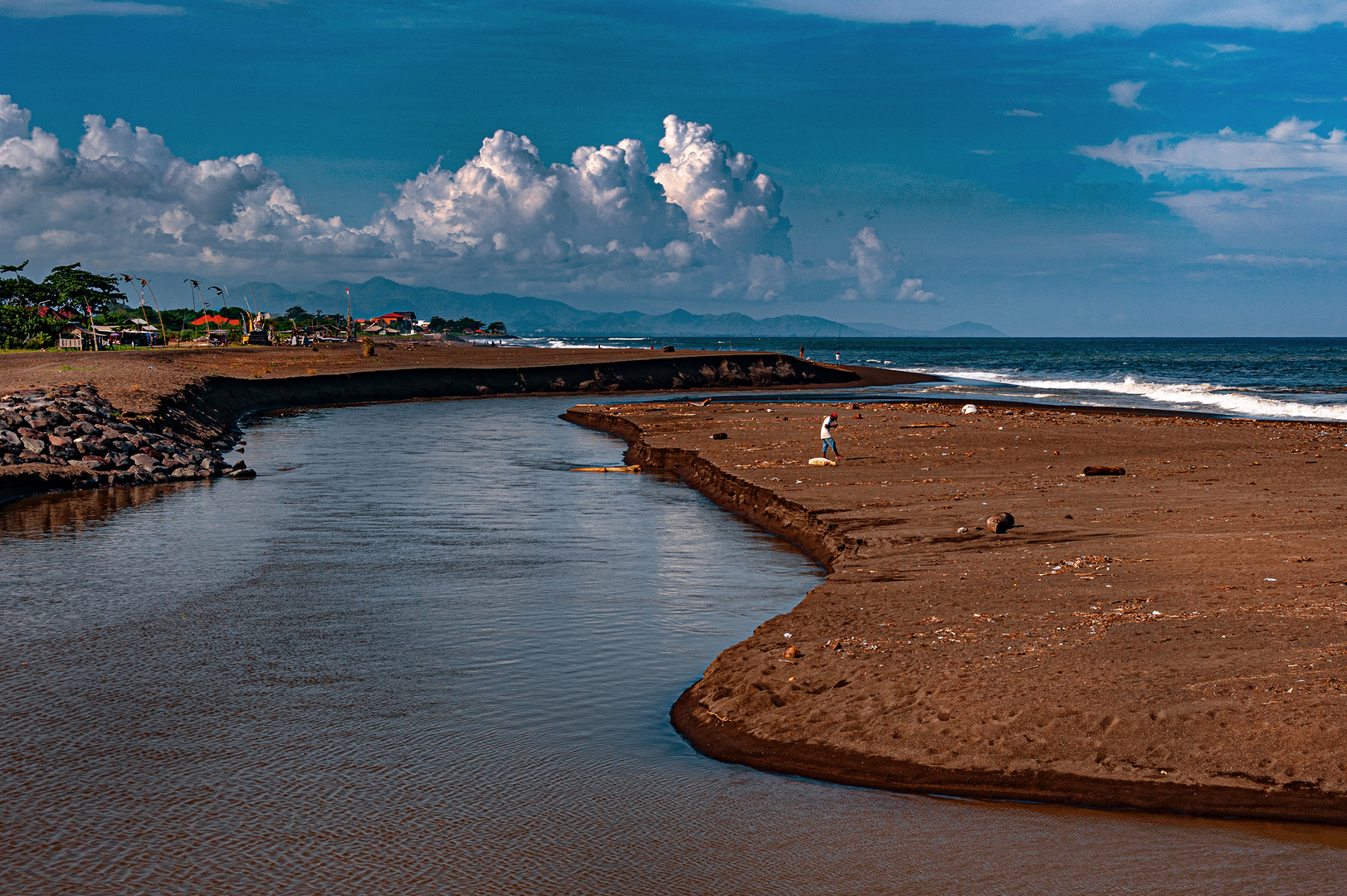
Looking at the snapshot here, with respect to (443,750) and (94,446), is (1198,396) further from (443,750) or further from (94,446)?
(443,750)

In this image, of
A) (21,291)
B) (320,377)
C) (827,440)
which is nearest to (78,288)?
(21,291)

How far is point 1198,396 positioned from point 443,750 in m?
61.6

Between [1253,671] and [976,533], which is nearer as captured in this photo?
[1253,671]

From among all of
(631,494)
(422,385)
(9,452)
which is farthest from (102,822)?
(422,385)

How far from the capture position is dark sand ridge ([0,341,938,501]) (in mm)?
37766

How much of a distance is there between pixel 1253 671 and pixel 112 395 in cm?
3952

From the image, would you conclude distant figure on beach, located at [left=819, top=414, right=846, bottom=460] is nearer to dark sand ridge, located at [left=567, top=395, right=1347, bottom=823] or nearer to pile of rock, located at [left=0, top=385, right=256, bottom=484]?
dark sand ridge, located at [left=567, top=395, right=1347, bottom=823]

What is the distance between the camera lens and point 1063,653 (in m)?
10.1

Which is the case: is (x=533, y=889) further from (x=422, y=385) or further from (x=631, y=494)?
(x=422, y=385)

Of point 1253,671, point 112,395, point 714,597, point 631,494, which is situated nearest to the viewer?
point 1253,671

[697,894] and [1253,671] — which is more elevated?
[1253,671]

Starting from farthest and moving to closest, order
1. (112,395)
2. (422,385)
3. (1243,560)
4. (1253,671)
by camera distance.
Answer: (422,385) → (112,395) → (1243,560) → (1253,671)

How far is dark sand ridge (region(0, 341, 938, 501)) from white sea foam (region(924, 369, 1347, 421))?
1143 cm

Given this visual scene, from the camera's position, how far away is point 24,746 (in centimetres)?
926
